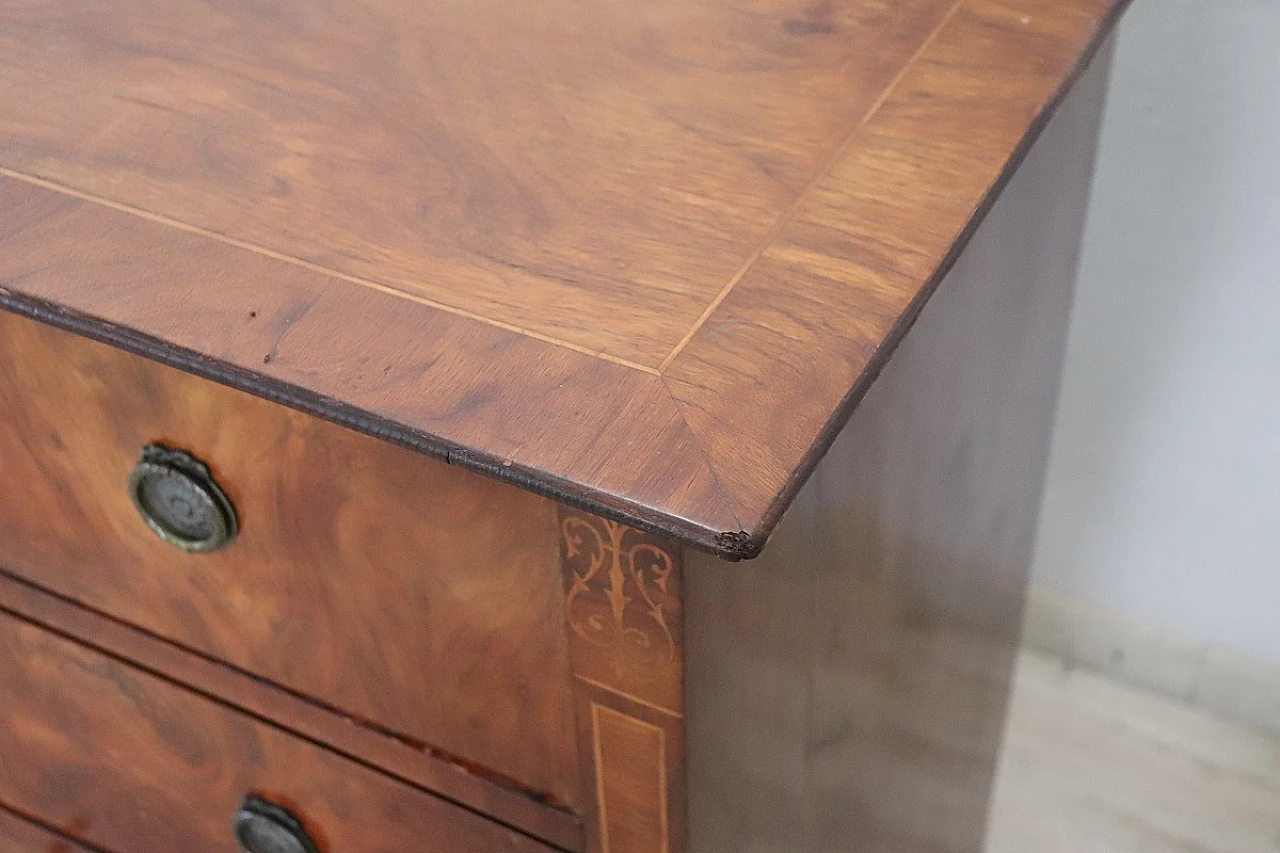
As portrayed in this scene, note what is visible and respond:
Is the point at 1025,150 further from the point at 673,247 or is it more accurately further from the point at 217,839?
the point at 217,839

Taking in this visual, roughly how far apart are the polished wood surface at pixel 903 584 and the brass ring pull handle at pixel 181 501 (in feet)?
0.79

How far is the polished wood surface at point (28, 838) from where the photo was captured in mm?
923

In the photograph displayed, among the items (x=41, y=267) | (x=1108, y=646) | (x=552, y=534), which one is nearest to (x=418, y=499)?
(x=552, y=534)

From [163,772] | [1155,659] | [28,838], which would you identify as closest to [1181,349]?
[1155,659]

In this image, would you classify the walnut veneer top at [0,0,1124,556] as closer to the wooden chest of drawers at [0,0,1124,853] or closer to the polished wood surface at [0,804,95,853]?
the wooden chest of drawers at [0,0,1124,853]

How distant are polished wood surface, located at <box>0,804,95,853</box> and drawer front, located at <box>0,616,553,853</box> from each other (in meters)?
0.02

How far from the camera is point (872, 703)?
0.71 meters

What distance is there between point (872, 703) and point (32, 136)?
493 mm

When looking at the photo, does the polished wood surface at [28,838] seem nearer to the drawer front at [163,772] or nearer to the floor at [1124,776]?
the drawer front at [163,772]

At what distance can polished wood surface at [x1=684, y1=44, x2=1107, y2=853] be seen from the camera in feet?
1.83

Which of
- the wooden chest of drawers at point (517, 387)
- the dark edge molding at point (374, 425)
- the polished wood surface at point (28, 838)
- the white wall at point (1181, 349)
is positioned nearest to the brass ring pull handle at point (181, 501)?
the wooden chest of drawers at point (517, 387)

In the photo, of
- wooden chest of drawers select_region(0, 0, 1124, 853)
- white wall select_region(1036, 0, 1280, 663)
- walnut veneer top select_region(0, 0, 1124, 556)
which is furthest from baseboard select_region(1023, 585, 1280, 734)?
walnut veneer top select_region(0, 0, 1124, 556)

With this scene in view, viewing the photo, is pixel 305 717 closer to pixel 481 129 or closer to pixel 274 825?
pixel 274 825

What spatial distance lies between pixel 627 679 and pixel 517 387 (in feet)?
0.44
